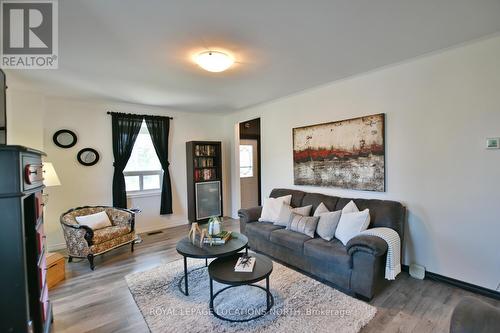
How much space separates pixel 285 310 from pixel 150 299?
4.45 feet

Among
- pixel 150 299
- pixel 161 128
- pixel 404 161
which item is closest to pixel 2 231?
pixel 150 299

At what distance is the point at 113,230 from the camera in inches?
140

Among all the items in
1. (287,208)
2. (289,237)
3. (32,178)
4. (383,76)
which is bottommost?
(289,237)

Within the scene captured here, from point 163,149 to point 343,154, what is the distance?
352cm

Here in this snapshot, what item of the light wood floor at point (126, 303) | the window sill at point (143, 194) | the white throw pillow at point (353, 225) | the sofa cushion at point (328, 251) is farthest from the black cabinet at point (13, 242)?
the window sill at point (143, 194)

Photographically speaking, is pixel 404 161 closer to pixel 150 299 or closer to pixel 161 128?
pixel 150 299

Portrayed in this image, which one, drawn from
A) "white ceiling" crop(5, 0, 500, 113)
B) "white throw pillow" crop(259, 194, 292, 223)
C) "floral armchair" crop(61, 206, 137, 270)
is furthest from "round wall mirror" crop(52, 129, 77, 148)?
"white throw pillow" crop(259, 194, 292, 223)

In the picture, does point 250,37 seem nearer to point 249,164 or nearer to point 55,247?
point 249,164

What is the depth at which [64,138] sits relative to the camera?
4148 mm

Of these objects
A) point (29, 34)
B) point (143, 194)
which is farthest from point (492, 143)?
point (143, 194)

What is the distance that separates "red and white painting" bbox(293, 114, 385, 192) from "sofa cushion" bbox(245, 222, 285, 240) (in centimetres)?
98

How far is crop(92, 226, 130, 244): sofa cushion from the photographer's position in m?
3.33

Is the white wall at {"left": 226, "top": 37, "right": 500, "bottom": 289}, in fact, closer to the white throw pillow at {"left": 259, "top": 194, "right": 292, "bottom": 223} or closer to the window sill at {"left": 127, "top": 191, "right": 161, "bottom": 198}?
the white throw pillow at {"left": 259, "top": 194, "right": 292, "bottom": 223}

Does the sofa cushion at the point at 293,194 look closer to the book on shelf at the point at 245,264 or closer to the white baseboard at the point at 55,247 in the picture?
the book on shelf at the point at 245,264
